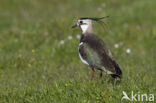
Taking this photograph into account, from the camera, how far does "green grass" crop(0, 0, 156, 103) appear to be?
20.4 ft

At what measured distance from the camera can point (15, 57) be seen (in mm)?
9961

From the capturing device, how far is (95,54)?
657 centimetres

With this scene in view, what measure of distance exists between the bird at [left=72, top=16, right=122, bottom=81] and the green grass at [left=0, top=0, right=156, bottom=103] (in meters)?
0.27

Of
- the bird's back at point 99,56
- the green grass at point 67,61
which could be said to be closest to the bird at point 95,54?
the bird's back at point 99,56

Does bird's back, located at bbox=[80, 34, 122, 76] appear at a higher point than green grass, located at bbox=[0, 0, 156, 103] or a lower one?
higher

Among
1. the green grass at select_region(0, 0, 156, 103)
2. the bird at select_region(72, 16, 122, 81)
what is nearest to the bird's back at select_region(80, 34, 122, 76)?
the bird at select_region(72, 16, 122, 81)

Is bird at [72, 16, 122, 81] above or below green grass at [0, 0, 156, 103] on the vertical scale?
above

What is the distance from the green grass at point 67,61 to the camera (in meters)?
6.21

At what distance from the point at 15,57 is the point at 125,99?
5052 millimetres

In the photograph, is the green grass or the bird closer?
the green grass

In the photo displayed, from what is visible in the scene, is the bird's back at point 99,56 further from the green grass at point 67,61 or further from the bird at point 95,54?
the green grass at point 67,61

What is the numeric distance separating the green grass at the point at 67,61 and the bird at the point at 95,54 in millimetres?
270

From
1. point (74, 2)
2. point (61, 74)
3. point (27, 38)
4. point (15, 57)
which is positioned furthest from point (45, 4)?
point (61, 74)

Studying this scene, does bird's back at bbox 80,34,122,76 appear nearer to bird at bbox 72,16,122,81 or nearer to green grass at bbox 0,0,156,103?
bird at bbox 72,16,122,81
